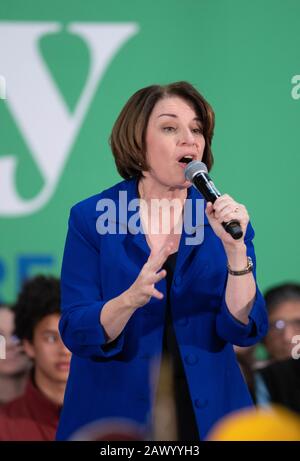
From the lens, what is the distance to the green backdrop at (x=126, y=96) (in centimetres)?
296

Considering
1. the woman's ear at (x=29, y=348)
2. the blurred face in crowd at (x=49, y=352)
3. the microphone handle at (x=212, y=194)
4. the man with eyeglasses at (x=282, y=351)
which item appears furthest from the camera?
the woman's ear at (x=29, y=348)

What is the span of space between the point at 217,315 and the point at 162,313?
0.13 metres

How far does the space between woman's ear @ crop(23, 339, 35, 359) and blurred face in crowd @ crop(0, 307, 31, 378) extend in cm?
2

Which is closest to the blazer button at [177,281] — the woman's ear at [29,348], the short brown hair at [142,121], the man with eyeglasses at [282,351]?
the short brown hair at [142,121]

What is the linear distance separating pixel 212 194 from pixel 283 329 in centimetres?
141

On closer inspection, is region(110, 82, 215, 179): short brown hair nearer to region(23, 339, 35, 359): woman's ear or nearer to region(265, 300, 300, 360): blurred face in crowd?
region(265, 300, 300, 360): blurred face in crowd

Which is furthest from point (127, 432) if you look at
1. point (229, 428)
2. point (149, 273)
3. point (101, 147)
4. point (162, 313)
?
point (101, 147)

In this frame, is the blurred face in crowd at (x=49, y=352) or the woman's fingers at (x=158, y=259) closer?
the woman's fingers at (x=158, y=259)

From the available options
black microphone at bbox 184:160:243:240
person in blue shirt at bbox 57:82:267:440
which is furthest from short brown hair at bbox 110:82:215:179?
black microphone at bbox 184:160:243:240

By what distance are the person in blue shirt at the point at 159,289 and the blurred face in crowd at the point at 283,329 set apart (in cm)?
109

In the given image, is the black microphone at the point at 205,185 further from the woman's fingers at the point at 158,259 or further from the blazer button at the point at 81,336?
the blazer button at the point at 81,336

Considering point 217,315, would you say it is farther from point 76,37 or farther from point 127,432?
point 76,37

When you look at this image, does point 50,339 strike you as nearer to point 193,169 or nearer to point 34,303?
point 34,303

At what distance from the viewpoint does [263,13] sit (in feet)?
9.82
